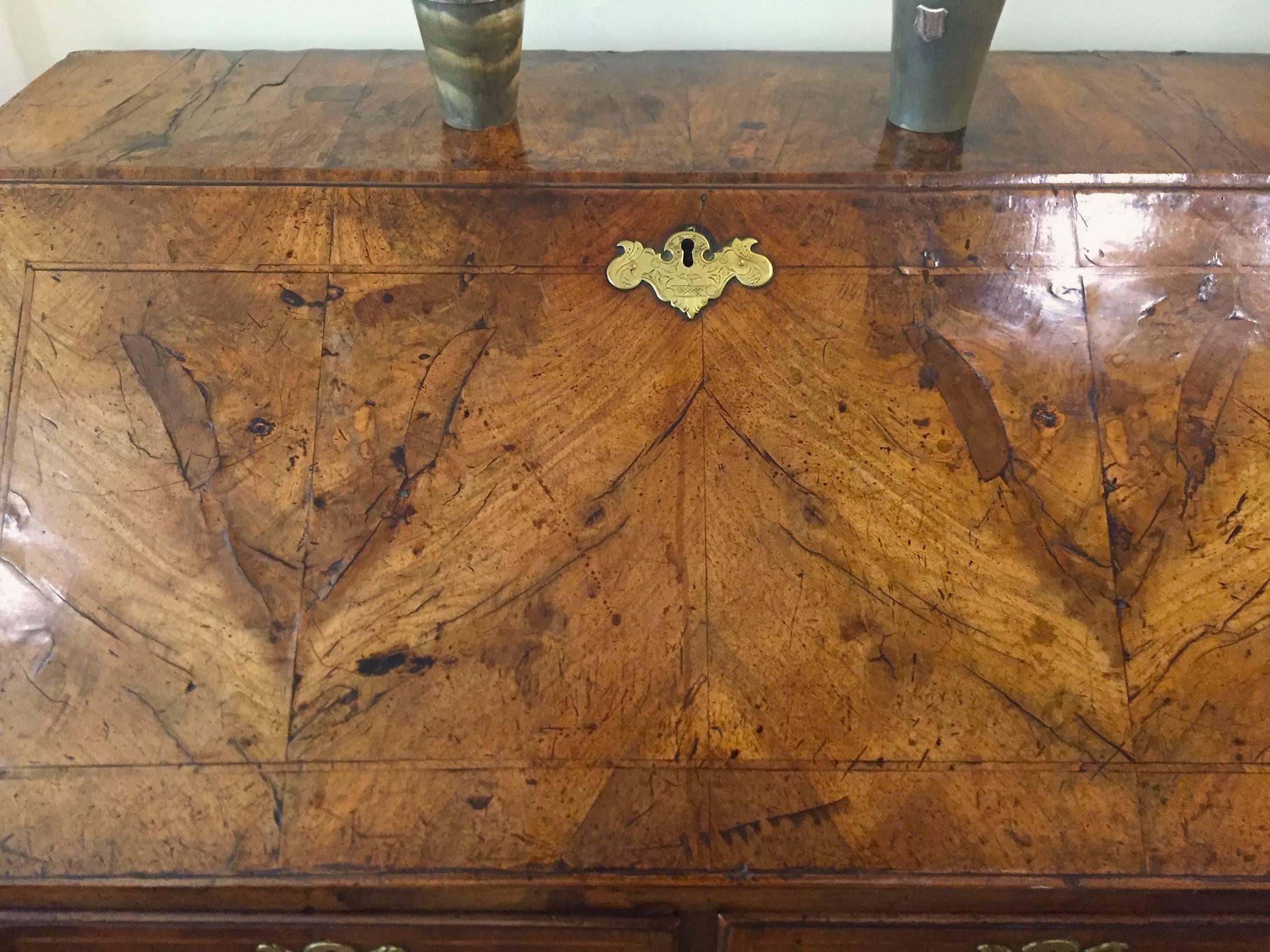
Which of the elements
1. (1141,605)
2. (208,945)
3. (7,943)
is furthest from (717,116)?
(7,943)

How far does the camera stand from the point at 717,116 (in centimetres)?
127

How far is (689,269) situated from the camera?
1129 mm

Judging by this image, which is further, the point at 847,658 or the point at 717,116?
the point at 717,116

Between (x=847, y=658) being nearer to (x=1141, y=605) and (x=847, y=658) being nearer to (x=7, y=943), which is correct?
(x=1141, y=605)

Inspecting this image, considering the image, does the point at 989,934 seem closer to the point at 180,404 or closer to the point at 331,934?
the point at 331,934

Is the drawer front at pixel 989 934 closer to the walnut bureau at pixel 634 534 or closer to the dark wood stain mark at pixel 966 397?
the walnut bureau at pixel 634 534

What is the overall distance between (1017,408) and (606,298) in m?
0.50

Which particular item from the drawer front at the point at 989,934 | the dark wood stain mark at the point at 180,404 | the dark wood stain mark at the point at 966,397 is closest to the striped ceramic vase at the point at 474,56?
the dark wood stain mark at the point at 180,404

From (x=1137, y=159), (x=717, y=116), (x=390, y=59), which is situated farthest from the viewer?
(x=390, y=59)

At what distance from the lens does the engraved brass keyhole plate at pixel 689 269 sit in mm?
1120

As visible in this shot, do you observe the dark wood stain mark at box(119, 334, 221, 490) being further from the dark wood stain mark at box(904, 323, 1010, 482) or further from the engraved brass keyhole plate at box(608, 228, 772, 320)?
the dark wood stain mark at box(904, 323, 1010, 482)

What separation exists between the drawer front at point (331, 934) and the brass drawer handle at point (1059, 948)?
0.34m

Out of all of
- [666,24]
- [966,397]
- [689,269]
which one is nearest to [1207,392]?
[966,397]

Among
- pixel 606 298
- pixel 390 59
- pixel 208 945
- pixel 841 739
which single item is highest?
pixel 390 59
